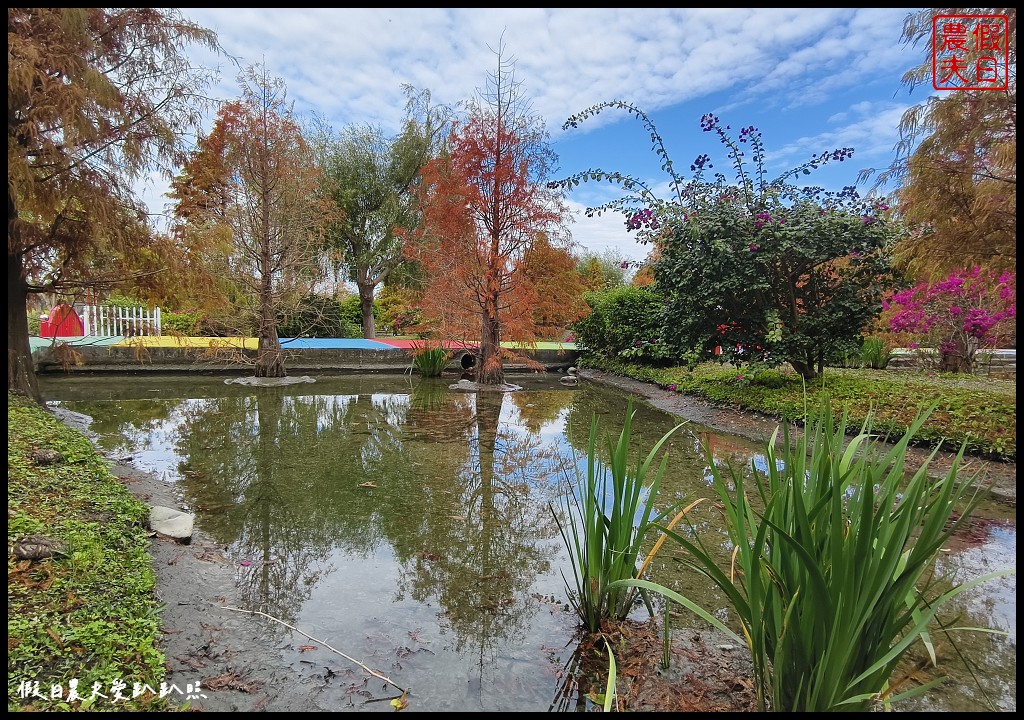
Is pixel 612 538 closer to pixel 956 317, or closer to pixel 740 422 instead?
pixel 740 422

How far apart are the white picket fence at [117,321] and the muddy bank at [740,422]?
10.4 meters

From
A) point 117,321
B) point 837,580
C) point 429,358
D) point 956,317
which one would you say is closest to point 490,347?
point 429,358

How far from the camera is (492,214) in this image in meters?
9.05

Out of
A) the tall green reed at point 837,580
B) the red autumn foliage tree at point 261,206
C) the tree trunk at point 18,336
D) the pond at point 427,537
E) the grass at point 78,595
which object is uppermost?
the red autumn foliage tree at point 261,206

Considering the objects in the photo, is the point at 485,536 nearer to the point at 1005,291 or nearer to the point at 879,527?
the point at 879,527

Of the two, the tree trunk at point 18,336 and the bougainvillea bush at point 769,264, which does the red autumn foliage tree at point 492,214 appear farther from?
the tree trunk at point 18,336

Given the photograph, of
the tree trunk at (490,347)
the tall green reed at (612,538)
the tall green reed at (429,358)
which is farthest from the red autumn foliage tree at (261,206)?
the tall green reed at (612,538)

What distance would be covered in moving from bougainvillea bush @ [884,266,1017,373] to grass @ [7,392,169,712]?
26.4 feet

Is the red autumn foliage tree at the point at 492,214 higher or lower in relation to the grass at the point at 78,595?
higher

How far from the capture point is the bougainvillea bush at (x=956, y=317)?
7.54 meters

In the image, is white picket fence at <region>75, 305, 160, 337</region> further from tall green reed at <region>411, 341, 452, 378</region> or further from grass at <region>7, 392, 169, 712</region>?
grass at <region>7, 392, 169, 712</region>

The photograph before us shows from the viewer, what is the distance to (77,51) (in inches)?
177

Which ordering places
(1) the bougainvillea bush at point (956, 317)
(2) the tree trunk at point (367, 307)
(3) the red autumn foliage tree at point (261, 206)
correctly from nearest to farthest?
1. (1) the bougainvillea bush at point (956, 317)
2. (3) the red autumn foliage tree at point (261, 206)
3. (2) the tree trunk at point (367, 307)

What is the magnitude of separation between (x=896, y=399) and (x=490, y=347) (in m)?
5.98
